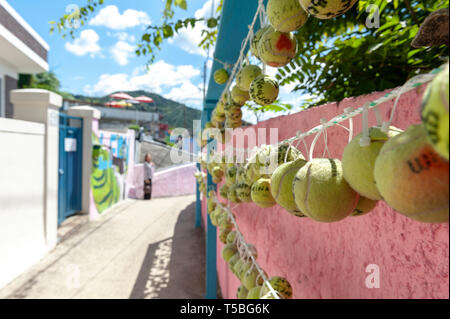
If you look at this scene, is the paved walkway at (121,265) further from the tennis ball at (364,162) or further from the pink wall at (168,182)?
the pink wall at (168,182)

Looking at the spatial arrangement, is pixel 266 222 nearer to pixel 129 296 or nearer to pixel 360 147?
pixel 360 147

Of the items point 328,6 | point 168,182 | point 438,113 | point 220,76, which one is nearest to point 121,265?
point 220,76

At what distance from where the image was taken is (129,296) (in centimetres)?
448

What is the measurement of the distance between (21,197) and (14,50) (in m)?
6.27

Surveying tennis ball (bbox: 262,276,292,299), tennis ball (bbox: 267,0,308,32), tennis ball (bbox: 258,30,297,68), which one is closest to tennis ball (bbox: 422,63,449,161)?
tennis ball (bbox: 267,0,308,32)

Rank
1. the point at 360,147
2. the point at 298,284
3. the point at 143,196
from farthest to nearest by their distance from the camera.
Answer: the point at 143,196
the point at 298,284
the point at 360,147

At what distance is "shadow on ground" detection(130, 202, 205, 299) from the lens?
4.71 m

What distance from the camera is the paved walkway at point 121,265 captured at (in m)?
4.69

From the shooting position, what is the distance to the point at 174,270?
559cm

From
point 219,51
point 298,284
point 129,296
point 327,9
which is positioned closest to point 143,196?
point 129,296

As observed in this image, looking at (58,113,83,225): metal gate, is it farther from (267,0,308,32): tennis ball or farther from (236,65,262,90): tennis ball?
(267,0,308,32): tennis ball

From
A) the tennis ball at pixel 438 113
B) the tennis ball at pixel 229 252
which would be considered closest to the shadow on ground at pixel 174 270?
the tennis ball at pixel 229 252

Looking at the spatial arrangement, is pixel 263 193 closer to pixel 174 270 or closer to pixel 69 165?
pixel 174 270
